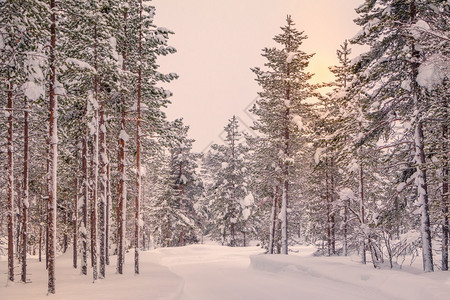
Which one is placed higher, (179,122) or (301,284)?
(179,122)

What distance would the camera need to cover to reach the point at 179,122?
65.2ft

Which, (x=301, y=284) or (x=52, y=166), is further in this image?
(x=301, y=284)

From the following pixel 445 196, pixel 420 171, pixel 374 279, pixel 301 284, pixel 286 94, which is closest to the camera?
A: pixel 445 196

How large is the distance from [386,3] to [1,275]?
2282cm

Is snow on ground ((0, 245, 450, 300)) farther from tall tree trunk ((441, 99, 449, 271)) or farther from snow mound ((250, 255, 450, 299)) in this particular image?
tall tree trunk ((441, 99, 449, 271))

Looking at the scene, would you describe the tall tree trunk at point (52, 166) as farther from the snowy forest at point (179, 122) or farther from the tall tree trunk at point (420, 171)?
the tall tree trunk at point (420, 171)

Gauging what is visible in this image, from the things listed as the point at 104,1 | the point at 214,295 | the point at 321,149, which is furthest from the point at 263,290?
the point at 104,1

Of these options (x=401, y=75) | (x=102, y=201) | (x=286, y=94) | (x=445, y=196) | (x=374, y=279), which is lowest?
(x=374, y=279)

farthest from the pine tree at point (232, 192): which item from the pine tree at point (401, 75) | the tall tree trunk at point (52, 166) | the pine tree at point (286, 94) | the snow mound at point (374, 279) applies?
the tall tree trunk at point (52, 166)

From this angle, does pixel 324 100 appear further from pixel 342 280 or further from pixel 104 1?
pixel 104 1

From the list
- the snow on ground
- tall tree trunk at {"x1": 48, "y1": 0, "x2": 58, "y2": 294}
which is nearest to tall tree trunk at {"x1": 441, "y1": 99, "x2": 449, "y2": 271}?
the snow on ground

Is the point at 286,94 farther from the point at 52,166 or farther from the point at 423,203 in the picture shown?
the point at 52,166

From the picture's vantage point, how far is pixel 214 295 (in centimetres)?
1249

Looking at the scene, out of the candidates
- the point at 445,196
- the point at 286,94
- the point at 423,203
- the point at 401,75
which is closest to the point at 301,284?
the point at 423,203
